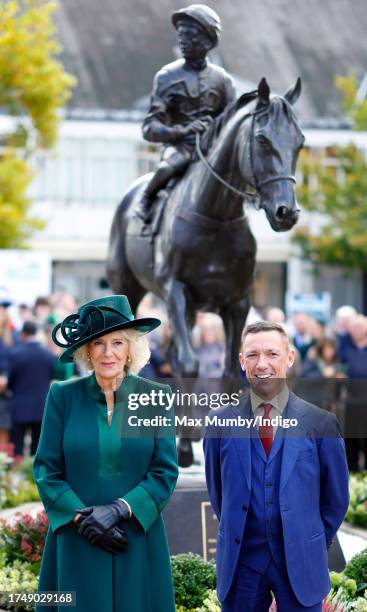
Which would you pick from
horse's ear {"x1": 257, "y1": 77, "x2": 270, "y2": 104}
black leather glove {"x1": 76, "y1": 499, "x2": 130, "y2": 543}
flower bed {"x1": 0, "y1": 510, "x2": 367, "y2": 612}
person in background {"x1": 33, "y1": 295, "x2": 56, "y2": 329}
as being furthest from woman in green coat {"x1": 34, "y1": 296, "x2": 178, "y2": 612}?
person in background {"x1": 33, "y1": 295, "x2": 56, "y2": 329}

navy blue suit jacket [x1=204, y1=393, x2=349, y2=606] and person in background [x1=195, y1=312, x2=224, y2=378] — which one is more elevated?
person in background [x1=195, y1=312, x2=224, y2=378]

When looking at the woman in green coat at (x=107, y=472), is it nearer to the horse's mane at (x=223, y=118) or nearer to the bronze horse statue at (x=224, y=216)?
the bronze horse statue at (x=224, y=216)

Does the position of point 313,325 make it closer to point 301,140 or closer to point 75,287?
point 301,140

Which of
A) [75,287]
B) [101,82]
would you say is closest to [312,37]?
[101,82]

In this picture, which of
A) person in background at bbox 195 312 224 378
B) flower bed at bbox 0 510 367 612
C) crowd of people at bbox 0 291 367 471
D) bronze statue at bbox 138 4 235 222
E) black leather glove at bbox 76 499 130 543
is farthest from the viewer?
crowd of people at bbox 0 291 367 471

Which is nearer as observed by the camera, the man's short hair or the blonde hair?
the man's short hair

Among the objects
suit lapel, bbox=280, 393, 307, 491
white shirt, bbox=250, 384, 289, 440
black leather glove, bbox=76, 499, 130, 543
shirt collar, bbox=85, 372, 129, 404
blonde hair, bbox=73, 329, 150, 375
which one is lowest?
black leather glove, bbox=76, 499, 130, 543

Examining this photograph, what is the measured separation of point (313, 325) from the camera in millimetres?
14344

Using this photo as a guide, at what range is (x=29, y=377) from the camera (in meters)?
12.4

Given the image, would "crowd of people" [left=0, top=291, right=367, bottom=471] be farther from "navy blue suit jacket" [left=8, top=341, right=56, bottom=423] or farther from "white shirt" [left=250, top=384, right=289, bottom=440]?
"white shirt" [left=250, top=384, right=289, bottom=440]

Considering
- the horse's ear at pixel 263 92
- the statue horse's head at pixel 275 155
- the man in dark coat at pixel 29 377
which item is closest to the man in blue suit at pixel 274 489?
the statue horse's head at pixel 275 155

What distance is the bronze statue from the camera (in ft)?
26.6

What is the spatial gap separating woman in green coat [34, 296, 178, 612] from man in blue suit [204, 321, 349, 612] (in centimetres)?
26

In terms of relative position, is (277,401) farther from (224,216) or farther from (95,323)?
(224,216)
